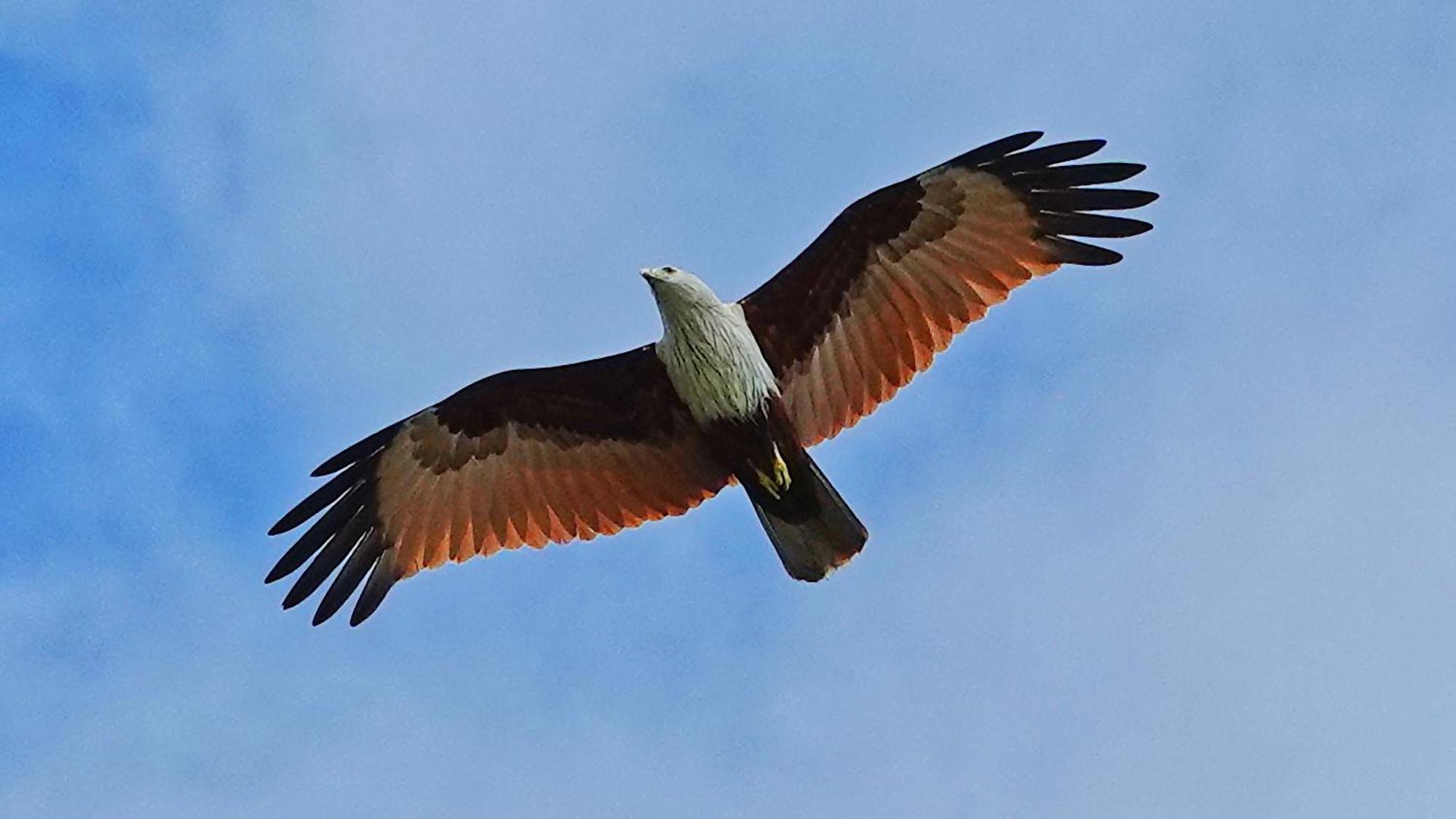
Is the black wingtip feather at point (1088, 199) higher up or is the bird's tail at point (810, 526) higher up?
the black wingtip feather at point (1088, 199)

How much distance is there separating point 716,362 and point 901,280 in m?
1.46

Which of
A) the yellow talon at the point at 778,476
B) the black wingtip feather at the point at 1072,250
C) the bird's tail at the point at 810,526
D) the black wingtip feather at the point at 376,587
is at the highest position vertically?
the black wingtip feather at the point at 1072,250

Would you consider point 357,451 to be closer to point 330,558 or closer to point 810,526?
point 330,558

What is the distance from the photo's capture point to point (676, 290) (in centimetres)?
1431

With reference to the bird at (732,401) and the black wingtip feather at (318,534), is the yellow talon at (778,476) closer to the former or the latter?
the bird at (732,401)

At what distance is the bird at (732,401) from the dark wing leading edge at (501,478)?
12 millimetres

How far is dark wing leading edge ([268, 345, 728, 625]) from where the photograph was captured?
15.4 m

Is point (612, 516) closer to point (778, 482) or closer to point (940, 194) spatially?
point (778, 482)

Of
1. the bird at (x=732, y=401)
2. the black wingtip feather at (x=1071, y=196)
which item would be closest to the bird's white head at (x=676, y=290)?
the bird at (x=732, y=401)

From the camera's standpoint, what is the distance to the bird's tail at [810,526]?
48.1ft

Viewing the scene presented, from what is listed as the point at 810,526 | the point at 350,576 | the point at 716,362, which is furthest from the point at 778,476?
the point at 350,576

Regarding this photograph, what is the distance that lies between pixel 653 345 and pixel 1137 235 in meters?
3.16

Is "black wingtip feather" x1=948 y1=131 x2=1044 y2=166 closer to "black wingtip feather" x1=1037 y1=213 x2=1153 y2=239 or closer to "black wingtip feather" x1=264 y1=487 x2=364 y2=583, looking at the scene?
"black wingtip feather" x1=1037 y1=213 x2=1153 y2=239

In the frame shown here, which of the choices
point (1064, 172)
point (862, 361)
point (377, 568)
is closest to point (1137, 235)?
point (1064, 172)
